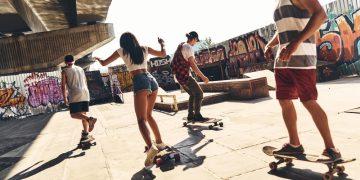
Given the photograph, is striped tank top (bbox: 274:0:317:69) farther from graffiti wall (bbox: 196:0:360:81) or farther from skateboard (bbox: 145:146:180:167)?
graffiti wall (bbox: 196:0:360:81)

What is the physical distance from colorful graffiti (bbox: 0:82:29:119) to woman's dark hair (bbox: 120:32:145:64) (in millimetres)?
19361

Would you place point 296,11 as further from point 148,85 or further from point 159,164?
point 159,164

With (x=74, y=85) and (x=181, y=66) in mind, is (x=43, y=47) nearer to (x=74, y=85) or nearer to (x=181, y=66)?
(x=74, y=85)

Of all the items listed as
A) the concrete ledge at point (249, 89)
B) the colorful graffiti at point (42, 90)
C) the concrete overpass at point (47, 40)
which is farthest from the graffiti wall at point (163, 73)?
the concrete ledge at point (249, 89)

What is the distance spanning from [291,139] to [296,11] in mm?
1298

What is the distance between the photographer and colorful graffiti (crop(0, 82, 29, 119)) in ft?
70.3

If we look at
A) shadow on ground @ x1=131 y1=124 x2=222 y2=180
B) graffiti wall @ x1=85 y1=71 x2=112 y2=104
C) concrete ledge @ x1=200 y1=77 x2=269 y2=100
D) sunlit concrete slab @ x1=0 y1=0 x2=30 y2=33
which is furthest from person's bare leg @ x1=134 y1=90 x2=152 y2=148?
graffiti wall @ x1=85 y1=71 x2=112 y2=104

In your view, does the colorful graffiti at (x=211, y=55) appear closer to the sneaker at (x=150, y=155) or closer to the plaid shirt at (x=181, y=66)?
the plaid shirt at (x=181, y=66)

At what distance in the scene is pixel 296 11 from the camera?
341 centimetres

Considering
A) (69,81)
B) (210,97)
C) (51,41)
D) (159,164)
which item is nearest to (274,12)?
(159,164)

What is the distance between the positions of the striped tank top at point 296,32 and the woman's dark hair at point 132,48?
6.11ft

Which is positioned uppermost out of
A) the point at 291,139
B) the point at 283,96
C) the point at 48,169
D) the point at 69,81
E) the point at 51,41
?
the point at 51,41

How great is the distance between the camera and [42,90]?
22594mm

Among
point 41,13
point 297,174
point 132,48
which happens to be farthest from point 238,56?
point 297,174
